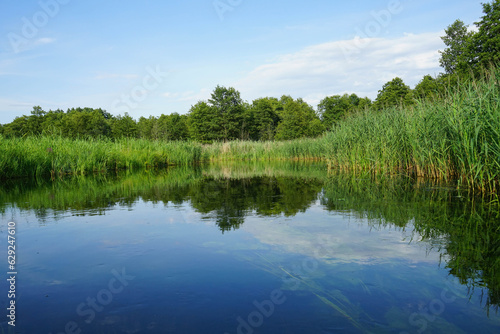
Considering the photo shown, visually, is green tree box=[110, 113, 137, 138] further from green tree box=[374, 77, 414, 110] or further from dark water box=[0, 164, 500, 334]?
dark water box=[0, 164, 500, 334]

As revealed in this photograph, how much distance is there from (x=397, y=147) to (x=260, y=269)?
27.0ft

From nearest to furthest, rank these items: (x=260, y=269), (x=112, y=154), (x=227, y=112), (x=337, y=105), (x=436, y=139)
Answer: (x=260, y=269) → (x=436, y=139) → (x=112, y=154) → (x=227, y=112) → (x=337, y=105)

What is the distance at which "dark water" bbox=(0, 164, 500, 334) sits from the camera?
81.6 inches

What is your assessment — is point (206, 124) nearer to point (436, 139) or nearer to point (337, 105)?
point (337, 105)

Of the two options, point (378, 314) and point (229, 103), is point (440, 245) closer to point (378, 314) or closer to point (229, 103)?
point (378, 314)

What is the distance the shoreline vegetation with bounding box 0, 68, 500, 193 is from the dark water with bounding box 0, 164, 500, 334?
40.1 inches

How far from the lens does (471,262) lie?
2.93m

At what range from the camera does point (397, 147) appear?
982 cm

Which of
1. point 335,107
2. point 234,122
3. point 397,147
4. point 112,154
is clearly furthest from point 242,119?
point 397,147

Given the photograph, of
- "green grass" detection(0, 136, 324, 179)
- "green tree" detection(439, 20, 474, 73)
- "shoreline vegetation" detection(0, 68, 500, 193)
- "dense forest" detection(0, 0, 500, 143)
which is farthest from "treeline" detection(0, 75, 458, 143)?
"shoreline vegetation" detection(0, 68, 500, 193)

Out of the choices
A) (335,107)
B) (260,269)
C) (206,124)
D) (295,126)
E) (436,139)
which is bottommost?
(260,269)

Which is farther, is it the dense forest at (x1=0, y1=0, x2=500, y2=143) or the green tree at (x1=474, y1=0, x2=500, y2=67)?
the dense forest at (x1=0, y1=0, x2=500, y2=143)

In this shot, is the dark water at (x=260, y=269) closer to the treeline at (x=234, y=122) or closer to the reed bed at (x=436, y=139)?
the reed bed at (x=436, y=139)

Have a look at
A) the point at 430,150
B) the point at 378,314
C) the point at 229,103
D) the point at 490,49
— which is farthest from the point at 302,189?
the point at 229,103
